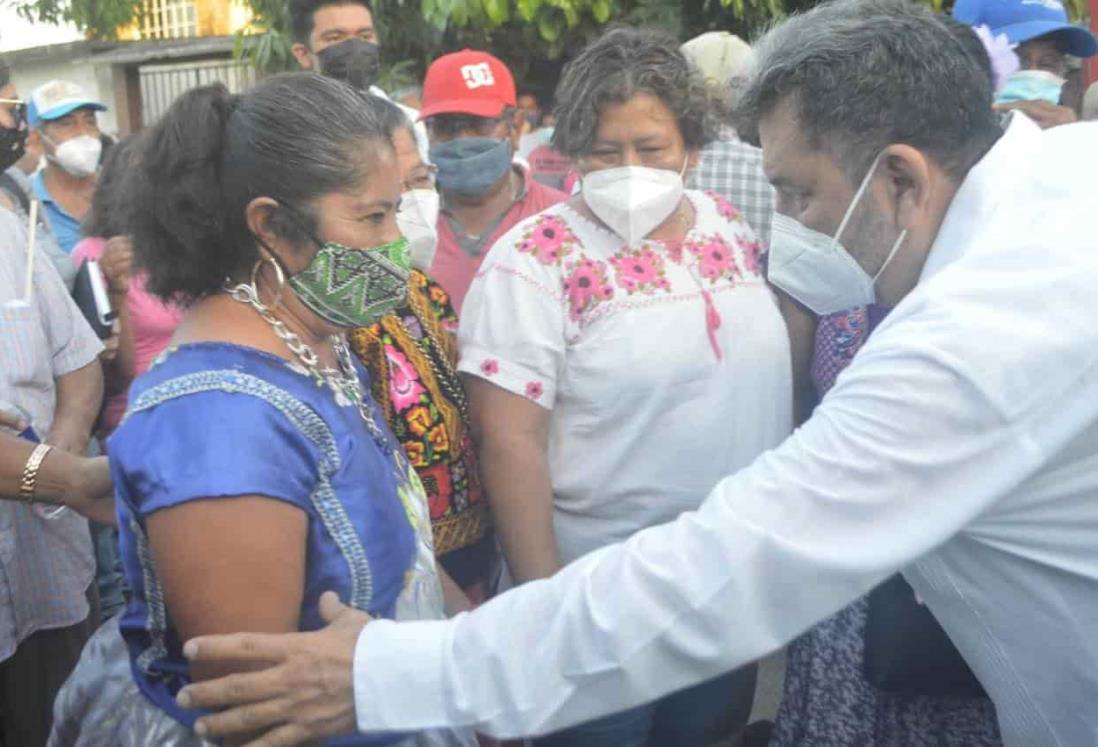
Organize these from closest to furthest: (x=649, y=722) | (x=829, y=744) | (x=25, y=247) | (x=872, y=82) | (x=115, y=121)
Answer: (x=872, y=82), (x=829, y=744), (x=649, y=722), (x=25, y=247), (x=115, y=121)

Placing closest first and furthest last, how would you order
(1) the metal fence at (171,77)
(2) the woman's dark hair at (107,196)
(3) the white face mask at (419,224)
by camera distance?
1. (3) the white face mask at (419,224)
2. (2) the woman's dark hair at (107,196)
3. (1) the metal fence at (171,77)

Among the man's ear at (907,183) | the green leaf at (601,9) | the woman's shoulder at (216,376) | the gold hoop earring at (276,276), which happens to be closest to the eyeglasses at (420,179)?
the gold hoop earring at (276,276)

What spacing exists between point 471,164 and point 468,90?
31 centimetres

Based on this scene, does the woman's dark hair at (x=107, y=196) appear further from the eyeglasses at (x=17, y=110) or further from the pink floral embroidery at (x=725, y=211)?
the pink floral embroidery at (x=725, y=211)

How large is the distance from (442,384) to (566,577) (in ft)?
3.94

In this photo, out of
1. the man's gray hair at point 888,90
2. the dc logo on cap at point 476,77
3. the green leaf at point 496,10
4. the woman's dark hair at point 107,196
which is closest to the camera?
the man's gray hair at point 888,90

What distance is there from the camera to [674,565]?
4.69ft

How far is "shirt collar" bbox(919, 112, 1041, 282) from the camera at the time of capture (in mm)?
1569

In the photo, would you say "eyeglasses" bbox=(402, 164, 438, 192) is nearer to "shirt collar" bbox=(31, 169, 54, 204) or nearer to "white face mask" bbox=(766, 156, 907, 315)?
"white face mask" bbox=(766, 156, 907, 315)

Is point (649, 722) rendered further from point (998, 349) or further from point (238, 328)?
point (998, 349)

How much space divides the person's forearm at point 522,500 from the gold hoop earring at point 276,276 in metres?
0.78

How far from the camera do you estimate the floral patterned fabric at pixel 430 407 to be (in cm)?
253

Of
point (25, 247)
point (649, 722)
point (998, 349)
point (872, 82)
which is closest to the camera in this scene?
point (998, 349)

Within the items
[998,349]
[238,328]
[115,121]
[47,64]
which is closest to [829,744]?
[998,349]
